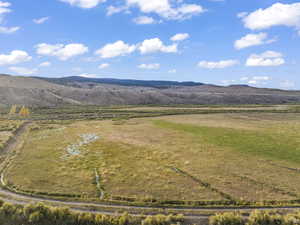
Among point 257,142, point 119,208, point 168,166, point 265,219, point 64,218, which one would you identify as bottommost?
point 119,208

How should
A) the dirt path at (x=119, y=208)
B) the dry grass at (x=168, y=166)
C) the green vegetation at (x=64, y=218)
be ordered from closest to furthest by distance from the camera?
the green vegetation at (x=64, y=218) < the dirt path at (x=119, y=208) < the dry grass at (x=168, y=166)

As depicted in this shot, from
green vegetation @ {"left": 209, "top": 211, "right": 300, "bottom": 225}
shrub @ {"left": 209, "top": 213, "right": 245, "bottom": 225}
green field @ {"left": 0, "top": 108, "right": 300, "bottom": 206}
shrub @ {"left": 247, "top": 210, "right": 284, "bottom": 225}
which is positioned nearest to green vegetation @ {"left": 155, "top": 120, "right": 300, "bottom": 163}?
green field @ {"left": 0, "top": 108, "right": 300, "bottom": 206}

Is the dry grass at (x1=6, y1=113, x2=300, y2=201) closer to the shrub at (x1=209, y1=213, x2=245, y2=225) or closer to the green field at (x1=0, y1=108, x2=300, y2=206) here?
the green field at (x1=0, y1=108, x2=300, y2=206)

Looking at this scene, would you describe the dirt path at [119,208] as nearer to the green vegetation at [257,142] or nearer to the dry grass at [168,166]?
the dry grass at [168,166]

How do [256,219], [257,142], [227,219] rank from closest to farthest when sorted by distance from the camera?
[227,219], [256,219], [257,142]

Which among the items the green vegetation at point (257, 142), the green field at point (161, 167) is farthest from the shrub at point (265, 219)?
the green vegetation at point (257, 142)

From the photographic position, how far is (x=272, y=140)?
48719 mm

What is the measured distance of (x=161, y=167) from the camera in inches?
1284

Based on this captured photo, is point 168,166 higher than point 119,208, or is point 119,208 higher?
point 168,166

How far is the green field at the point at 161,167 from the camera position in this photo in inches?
966

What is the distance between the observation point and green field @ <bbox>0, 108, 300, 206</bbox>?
2455 centimetres

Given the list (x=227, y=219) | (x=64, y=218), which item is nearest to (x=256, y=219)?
(x=227, y=219)

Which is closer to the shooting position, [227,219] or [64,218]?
[227,219]

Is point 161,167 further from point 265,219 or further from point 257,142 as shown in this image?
point 257,142
